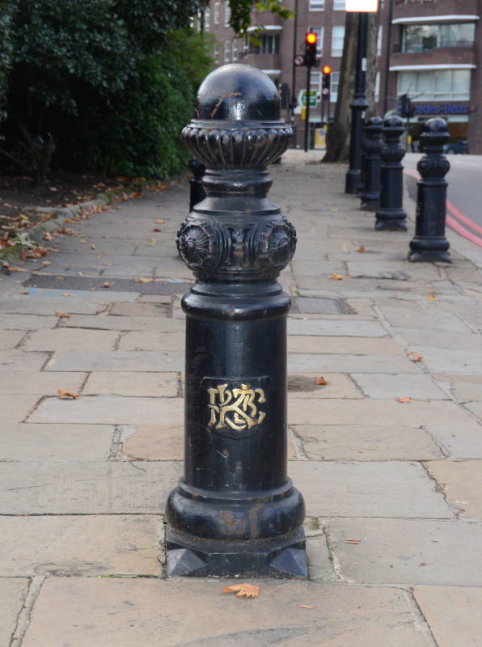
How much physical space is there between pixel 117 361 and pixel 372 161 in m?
9.28

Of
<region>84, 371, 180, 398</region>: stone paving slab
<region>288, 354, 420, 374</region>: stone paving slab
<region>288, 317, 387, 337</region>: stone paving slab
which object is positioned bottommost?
<region>288, 317, 387, 337</region>: stone paving slab

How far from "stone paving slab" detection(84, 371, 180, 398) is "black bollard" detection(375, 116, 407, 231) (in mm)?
6550

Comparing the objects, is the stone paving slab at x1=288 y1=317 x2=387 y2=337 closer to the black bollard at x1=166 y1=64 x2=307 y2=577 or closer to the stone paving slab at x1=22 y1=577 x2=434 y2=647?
the black bollard at x1=166 y1=64 x2=307 y2=577

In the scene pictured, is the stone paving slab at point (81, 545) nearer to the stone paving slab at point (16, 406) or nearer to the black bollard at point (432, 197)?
the stone paving slab at point (16, 406)

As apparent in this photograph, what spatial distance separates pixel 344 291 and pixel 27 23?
8.04m

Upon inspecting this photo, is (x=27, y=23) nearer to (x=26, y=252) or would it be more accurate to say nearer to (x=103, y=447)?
(x=26, y=252)

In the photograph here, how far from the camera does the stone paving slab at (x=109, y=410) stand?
15.0 feet

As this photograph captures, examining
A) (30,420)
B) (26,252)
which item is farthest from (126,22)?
(30,420)

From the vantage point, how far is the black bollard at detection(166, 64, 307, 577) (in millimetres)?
2936

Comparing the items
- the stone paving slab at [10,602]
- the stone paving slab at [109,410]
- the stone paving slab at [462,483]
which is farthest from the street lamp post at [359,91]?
the stone paving slab at [10,602]

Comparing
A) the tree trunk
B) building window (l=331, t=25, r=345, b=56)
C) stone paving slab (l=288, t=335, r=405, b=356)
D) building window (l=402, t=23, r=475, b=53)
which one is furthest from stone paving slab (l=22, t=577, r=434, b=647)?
building window (l=331, t=25, r=345, b=56)

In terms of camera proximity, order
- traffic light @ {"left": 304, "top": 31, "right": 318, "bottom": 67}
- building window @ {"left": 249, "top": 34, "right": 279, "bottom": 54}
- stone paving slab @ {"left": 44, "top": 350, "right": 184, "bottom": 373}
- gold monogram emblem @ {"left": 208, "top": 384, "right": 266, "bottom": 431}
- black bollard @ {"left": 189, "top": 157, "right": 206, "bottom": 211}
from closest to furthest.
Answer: gold monogram emblem @ {"left": 208, "top": 384, "right": 266, "bottom": 431}, stone paving slab @ {"left": 44, "top": 350, "right": 184, "bottom": 373}, black bollard @ {"left": 189, "top": 157, "right": 206, "bottom": 211}, traffic light @ {"left": 304, "top": 31, "right": 318, "bottom": 67}, building window @ {"left": 249, "top": 34, "right": 279, "bottom": 54}

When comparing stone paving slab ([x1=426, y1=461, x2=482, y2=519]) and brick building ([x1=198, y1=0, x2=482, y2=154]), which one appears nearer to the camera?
stone paving slab ([x1=426, y1=461, x2=482, y2=519])

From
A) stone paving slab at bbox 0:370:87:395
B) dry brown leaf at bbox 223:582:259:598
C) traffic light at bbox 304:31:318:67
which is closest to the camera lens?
dry brown leaf at bbox 223:582:259:598
